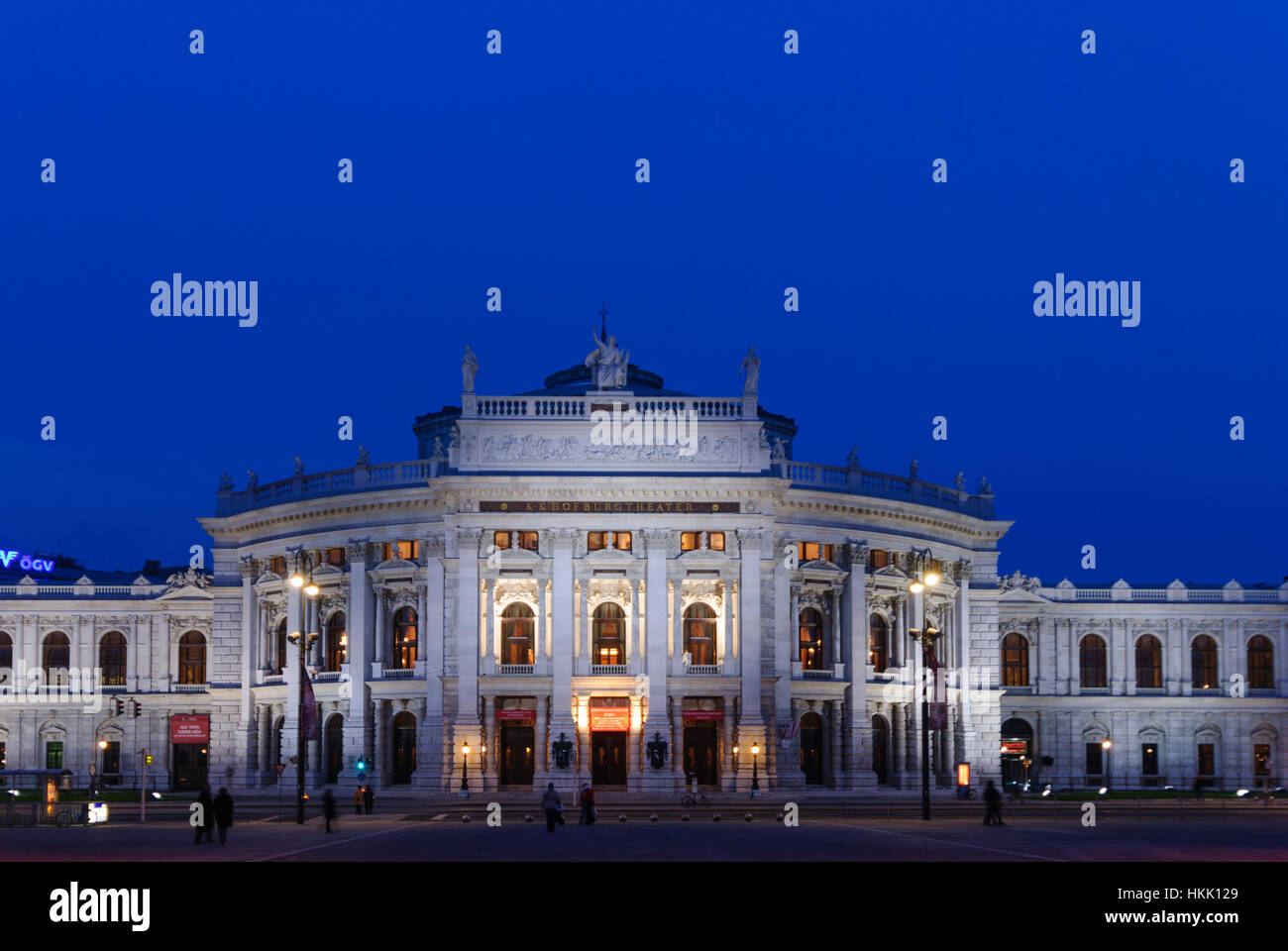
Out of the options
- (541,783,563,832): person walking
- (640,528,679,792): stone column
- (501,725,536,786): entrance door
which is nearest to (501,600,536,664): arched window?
(501,725,536,786): entrance door

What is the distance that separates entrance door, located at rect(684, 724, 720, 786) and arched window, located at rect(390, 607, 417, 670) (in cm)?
1482

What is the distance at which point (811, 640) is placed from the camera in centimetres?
8500

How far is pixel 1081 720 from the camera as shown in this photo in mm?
101750

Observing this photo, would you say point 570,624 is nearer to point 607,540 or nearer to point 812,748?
point 607,540

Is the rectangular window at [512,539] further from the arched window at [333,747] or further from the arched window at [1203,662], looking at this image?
the arched window at [1203,662]

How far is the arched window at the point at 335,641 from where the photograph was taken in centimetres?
8606

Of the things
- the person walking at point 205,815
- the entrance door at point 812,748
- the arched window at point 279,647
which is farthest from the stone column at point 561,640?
the person walking at point 205,815

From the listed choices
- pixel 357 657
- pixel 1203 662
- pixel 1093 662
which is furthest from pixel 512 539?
pixel 1203 662

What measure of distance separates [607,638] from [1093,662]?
37813mm

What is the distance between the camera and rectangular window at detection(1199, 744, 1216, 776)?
102m

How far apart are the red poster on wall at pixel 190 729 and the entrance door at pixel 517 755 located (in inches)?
910

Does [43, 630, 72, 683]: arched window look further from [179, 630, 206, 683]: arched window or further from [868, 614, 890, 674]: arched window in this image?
[868, 614, 890, 674]: arched window
